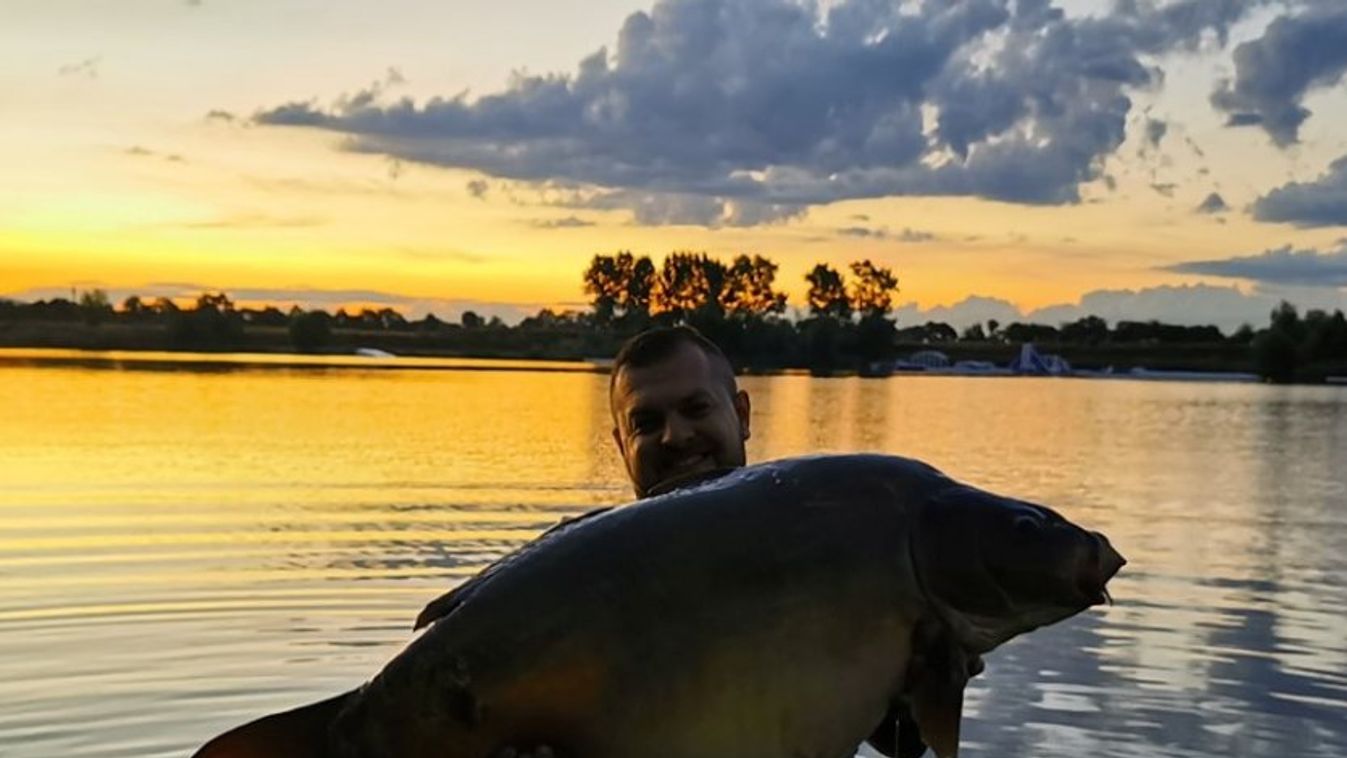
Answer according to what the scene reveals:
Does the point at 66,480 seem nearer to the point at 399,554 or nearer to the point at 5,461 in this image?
the point at 5,461

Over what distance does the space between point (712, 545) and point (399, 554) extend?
12512 millimetres

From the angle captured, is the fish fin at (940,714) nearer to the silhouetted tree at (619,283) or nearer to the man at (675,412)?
the man at (675,412)

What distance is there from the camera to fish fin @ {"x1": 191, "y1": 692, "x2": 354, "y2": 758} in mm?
2775

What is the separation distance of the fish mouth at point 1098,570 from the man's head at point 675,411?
1.90 meters

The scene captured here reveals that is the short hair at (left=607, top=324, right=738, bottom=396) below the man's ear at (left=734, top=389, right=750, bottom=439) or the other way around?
the other way around

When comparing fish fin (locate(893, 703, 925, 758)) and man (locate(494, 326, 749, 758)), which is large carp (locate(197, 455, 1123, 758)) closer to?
fish fin (locate(893, 703, 925, 758))

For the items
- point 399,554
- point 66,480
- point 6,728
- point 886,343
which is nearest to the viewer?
point 6,728

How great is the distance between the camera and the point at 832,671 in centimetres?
292

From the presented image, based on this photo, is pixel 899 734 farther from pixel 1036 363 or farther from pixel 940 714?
pixel 1036 363

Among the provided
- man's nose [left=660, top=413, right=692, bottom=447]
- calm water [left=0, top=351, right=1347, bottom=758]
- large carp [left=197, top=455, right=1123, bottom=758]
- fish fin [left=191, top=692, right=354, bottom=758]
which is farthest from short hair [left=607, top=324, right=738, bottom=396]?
calm water [left=0, top=351, right=1347, bottom=758]

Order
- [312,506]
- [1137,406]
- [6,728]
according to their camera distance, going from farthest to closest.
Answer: [1137,406] < [312,506] < [6,728]

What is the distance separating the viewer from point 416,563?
14.5 meters

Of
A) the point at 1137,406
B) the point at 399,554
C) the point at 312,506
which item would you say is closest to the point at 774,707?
the point at 399,554

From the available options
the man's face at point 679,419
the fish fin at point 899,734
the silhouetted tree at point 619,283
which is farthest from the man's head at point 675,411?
the silhouetted tree at point 619,283
